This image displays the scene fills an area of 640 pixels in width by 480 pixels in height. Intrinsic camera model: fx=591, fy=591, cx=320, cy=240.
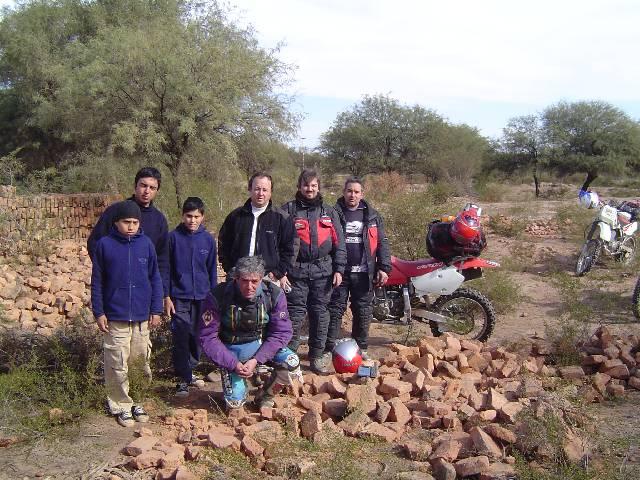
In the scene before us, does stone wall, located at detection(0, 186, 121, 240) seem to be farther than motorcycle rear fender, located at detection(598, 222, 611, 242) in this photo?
Yes

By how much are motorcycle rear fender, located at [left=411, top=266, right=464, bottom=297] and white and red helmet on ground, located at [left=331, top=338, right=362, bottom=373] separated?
121 centimetres

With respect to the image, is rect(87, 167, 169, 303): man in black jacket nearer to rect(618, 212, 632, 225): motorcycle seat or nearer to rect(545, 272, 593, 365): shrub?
rect(545, 272, 593, 365): shrub

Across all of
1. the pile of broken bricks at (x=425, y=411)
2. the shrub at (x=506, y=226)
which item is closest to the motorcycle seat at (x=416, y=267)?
the pile of broken bricks at (x=425, y=411)

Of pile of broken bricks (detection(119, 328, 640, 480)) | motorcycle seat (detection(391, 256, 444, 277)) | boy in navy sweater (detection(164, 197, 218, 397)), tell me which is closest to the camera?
pile of broken bricks (detection(119, 328, 640, 480))

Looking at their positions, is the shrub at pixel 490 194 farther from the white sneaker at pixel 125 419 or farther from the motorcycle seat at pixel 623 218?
the white sneaker at pixel 125 419

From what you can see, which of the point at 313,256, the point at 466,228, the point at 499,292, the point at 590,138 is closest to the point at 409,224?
the point at 499,292

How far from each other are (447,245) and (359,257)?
3.75 ft

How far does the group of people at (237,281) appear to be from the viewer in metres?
4.08

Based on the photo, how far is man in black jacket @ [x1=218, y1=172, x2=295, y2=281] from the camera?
15.3 ft

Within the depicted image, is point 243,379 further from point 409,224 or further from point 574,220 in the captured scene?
point 574,220

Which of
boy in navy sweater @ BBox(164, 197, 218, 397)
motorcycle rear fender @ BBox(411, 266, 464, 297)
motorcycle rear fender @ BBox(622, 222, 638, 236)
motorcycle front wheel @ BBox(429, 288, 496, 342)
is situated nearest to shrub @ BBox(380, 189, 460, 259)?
motorcycle front wheel @ BBox(429, 288, 496, 342)

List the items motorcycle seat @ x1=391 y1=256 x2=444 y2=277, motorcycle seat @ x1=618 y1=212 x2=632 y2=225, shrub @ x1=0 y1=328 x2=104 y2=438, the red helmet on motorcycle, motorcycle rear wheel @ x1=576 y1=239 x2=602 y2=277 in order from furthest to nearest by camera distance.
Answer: motorcycle seat @ x1=618 y1=212 x2=632 y2=225 < motorcycle rear wheel @ x1=576 y1=239 x2=602 y2=277 < motorcycle seat @ x1=391 y1=256 x2=444 y2=277 < the red helmet on motorcycle < shrub @ x1=0 y1=328 x2=104 y2=438

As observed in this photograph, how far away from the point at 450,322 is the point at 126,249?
3.41m

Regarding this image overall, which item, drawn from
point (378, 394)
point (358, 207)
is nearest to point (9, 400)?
point (378, 394)
